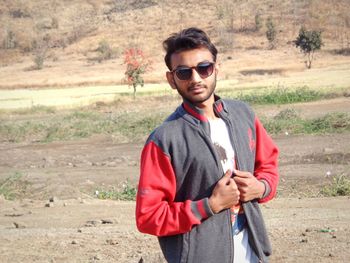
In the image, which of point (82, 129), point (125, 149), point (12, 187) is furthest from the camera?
point (82, 129)

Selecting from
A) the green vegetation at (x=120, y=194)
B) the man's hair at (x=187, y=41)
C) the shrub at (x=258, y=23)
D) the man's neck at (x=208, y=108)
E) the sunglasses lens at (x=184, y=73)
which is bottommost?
the green vegetation at (x=120, y=194)

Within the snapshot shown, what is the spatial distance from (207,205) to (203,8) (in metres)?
67.2

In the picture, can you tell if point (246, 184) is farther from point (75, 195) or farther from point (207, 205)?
point (75, 195)

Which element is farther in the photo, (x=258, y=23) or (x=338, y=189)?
(x=258, y=23)

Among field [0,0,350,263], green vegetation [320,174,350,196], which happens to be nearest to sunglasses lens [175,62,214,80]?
field [0,0,350,263]

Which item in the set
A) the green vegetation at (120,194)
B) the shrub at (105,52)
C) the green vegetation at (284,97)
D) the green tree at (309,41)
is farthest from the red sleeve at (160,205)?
the shrub at (105,52)

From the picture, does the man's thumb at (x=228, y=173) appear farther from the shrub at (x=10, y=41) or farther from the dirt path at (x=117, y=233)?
the shrub at (x=10, y=41)

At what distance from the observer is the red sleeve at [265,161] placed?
2.58 metres

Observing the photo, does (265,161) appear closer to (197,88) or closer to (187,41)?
(197,88)

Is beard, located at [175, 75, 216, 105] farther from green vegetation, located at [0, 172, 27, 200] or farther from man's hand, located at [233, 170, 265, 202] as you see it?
green vegetation, located at [0, 172, 27, 200]

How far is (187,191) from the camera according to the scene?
2410 mm

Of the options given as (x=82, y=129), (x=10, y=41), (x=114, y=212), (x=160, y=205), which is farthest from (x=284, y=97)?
(x=10, y=41)

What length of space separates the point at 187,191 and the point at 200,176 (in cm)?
8

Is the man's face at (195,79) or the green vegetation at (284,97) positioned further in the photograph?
the green vegetation at (284,97)
